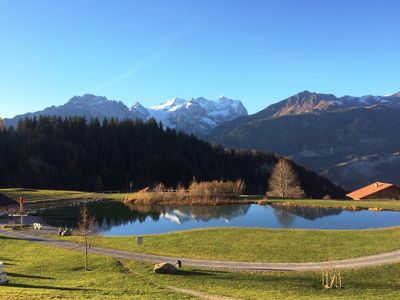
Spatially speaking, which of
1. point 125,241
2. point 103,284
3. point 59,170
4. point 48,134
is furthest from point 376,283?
point 48,134

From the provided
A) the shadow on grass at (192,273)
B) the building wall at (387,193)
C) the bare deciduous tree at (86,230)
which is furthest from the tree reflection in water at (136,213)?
the building wall at (387,193)

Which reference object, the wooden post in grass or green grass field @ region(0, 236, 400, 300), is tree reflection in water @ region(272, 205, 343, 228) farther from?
green grass field @ region(0, 236, 400, 300)

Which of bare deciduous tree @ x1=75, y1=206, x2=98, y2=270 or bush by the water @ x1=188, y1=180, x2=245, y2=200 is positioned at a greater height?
bush by the water @ x1=188, y1=180, x2=245, y2=200

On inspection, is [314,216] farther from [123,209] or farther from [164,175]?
[164,175]

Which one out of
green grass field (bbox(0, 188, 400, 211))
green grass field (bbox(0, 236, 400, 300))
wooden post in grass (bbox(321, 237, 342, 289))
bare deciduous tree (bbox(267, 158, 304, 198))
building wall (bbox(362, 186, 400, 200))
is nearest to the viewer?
green grass field (bbox(0, 236, 400, 300))

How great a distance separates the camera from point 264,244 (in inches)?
1961

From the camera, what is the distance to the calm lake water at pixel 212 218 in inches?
2748

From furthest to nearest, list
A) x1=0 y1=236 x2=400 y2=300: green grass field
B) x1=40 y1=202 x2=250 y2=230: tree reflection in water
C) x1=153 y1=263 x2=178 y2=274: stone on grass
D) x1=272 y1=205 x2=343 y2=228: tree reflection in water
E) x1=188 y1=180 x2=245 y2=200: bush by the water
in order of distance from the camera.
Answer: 1. x1=188 y1=180 x2=245 y2=200: bush by the water
2. x1=40 y1=202 x2=250 y2=230: tree reflection in water
3. x1=272 y1=205 x2=343 y2=228: tree reflection in water
4. x1=153 y1=263 x2=178 y2=274: stone on grass
5. x1=0 y1=236 x2=400 y2=300: green grass field

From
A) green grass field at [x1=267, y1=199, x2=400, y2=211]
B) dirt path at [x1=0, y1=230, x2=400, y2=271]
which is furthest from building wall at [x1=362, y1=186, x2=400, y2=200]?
dirt path at [x1=0, y1=230, x2=400, y2=271]

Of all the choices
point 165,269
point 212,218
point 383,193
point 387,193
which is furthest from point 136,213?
point 387,193

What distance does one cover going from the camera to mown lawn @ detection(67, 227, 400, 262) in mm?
45312

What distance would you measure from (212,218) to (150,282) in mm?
46334

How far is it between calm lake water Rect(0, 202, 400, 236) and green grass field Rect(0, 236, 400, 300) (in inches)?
1015

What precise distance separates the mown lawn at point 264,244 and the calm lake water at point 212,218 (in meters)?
12.2
